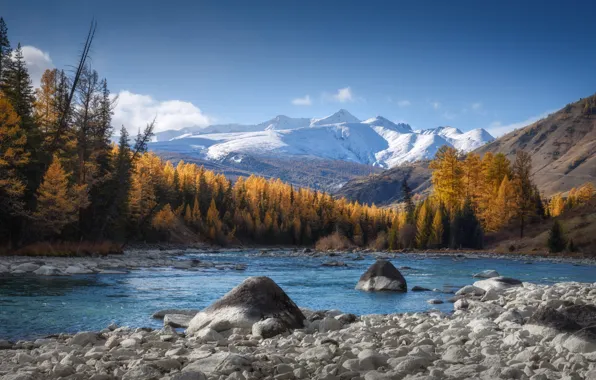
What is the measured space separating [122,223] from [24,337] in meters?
47.5

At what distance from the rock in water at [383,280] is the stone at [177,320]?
11811 millimetres

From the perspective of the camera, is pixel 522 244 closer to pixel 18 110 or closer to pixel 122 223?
pixel 122 223

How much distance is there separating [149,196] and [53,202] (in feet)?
123

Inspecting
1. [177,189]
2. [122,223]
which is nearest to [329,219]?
[177,189]

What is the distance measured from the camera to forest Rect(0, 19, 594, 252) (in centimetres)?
3778

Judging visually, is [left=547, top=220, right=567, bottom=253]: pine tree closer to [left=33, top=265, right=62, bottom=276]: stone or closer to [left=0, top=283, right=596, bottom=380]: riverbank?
[left=0, top=283, right=596, bottom=380]: riverbank

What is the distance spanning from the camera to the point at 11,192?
34719mm

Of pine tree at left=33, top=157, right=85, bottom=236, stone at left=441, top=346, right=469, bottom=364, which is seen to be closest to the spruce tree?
pine tree at left=33, top=157, right=85, bottom=236

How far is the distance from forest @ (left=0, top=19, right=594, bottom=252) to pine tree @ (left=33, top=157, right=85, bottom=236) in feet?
0.28

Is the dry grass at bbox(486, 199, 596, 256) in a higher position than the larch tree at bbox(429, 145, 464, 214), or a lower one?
lower

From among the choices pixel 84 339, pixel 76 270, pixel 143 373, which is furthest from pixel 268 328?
pixel 76 270

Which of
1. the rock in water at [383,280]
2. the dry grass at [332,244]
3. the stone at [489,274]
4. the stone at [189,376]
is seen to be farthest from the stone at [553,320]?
the dry grass at [332,244]

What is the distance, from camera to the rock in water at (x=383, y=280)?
23016 mm

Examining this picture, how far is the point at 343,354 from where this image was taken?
7.78 m
